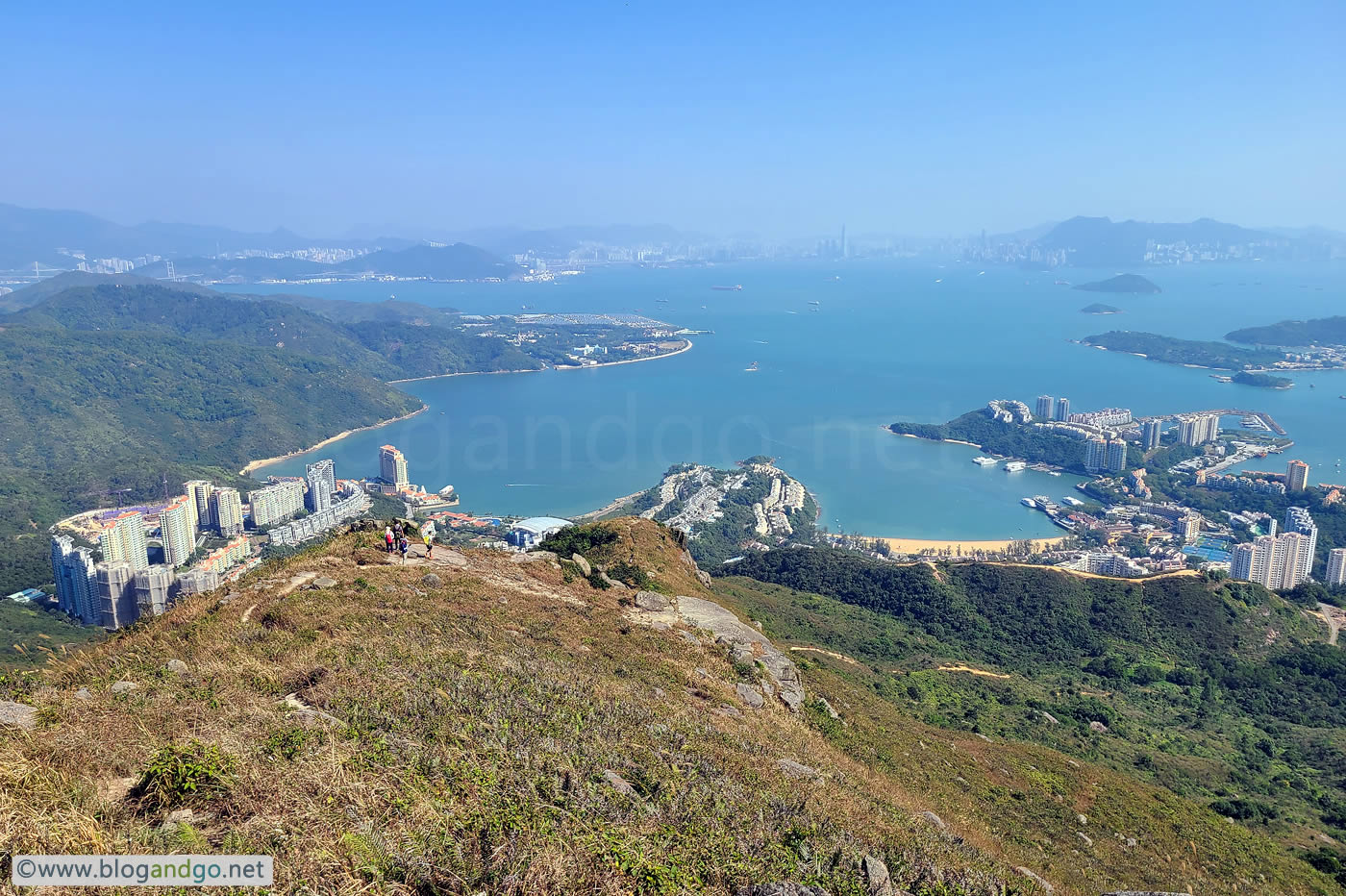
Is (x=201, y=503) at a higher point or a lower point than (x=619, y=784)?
lower

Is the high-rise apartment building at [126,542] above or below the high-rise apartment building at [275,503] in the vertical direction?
above

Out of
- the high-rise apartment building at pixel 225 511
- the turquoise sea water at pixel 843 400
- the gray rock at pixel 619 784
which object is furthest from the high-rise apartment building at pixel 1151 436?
the gray rock at pixel 619 784

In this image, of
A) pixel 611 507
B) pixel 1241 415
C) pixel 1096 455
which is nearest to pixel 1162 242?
pixel 1241 415

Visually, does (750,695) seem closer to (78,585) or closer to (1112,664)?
(1112,664)

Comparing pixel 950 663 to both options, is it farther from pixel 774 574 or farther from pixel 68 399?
pixel 68 399

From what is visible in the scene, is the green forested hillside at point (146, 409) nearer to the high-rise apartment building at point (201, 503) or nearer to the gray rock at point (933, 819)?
the high-rise apartment building at point (201, 503)
